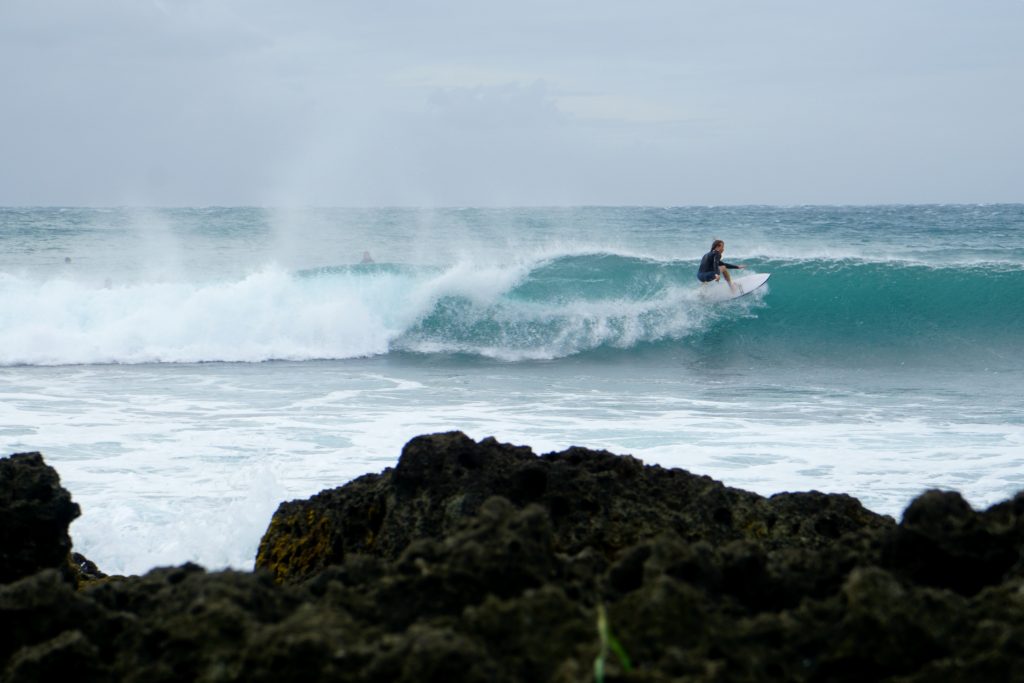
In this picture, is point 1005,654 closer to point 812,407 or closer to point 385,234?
point 812,407

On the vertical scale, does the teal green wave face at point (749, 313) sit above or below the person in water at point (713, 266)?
below

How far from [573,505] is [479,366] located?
1238 cm

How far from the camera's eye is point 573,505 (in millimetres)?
3021

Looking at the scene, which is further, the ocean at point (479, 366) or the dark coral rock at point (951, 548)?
the ocean at point (479, 366)

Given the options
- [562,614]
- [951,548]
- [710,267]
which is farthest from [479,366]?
[562,614]

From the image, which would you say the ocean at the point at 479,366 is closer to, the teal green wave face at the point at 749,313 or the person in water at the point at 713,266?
the teal green wave face at the point at 749,313

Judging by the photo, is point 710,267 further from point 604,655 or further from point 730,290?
point 604,655

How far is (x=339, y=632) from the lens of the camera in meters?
1.79

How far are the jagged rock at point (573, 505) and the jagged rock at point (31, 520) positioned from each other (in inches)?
26.5

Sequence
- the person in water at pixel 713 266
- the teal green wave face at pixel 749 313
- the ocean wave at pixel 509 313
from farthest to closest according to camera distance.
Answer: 1. the teal green wave face at pixel 749 313
2. the ocean wave at pixel 509 313
3. the person in water at pixel 713 266

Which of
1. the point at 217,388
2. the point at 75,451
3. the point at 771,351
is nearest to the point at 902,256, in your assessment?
the point at 771,351

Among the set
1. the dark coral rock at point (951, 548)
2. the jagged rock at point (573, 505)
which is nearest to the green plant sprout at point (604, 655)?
the dark coral rock at point (951, 548)

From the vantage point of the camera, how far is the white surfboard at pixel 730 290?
719 inches

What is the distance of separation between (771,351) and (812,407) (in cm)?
614
